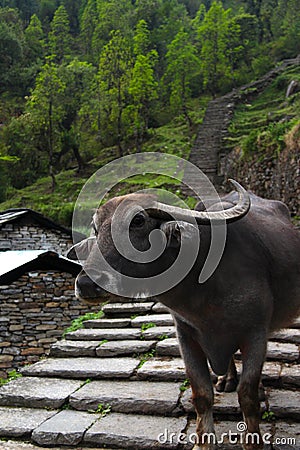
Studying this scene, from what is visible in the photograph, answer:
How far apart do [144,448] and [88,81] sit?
92.7ft

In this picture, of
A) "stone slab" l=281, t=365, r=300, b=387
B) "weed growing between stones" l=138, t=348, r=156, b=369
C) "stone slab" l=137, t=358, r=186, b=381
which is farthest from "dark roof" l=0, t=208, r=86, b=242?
"stone slab" l=281, t=365, r=300, b=387

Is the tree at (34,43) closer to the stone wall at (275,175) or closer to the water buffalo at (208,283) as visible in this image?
the stone wall at (275,175)

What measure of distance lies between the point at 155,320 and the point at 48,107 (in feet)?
70.0

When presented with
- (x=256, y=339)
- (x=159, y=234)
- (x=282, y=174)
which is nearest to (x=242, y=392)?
(x=256, y=339)

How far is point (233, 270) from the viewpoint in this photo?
9.55 ft

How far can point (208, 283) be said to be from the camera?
9.42ft

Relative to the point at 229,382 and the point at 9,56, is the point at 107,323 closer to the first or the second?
the point at 229,382

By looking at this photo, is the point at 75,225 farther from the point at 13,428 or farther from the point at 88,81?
the point at 88,81

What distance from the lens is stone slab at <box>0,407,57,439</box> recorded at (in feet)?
11.6

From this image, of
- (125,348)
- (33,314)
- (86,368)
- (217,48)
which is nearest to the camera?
(86,368)

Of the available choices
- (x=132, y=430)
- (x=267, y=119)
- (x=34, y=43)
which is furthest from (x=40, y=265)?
(x=34, y=43)

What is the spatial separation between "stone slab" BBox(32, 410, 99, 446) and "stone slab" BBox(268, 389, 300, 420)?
52.2 inches

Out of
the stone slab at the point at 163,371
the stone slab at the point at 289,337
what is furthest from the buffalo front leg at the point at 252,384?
the stone slab at the point at 289,337

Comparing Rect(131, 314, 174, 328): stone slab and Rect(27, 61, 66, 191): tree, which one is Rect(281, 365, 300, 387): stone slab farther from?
Rect(27, 61, 66, 191): tree
